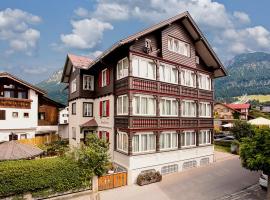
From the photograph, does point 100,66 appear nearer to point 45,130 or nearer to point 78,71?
point 78,71

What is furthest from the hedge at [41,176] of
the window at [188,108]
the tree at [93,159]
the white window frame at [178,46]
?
the white window frame at [178,46]

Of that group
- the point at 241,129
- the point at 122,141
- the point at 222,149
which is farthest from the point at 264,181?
the point at 222,149

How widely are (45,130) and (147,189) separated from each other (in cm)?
2648

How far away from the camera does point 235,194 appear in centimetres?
1962

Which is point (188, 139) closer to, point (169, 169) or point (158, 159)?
point (169, 169)

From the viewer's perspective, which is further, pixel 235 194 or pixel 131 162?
pixel 131 162

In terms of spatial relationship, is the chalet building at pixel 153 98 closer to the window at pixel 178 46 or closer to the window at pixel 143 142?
the window at pixel 143 142

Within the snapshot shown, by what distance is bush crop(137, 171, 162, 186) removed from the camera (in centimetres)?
2156

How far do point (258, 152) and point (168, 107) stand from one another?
1048cm

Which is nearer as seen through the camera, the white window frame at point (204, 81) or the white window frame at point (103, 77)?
the white window frame at point (103, 77)

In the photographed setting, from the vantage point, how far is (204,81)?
30922 mm

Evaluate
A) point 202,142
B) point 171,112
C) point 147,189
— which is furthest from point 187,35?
point 147,189

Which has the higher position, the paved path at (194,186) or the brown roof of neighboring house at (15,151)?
the brown roof of neighboring house at (15,151)

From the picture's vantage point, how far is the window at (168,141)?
82.9 feet
